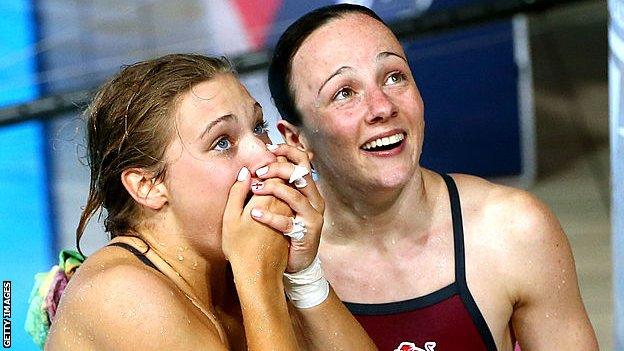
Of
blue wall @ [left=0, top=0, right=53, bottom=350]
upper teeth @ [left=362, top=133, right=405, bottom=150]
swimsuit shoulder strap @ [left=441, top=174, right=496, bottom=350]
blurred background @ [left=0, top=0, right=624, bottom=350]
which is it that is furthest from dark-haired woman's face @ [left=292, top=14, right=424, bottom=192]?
blurred background @ [left=0, top=0, right=624, bottom=350]

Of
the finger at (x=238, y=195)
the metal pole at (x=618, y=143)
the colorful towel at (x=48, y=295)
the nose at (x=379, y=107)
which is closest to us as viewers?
the finger at (x=238, y=195)

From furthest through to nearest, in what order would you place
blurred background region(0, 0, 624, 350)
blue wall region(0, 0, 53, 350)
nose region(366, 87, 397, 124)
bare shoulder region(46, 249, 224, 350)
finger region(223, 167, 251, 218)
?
blurred background region(0, 0, 624, 350) < blue wall region(0, 0, 53, 350) < nose region(366, 87, 397, 124) < finger region(223, 167, 251, 218) < bare shoulder region(46, 249, 224, 350)

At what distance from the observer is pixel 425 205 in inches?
95.6

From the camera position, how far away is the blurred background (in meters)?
4.54

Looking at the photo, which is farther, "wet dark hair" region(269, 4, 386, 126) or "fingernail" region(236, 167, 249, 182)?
"wet dark hair" region(269, 4, 386, 126)

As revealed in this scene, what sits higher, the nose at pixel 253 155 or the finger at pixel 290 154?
the nose at pixel 253 155

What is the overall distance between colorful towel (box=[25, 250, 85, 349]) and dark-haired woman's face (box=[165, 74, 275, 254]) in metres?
0.63

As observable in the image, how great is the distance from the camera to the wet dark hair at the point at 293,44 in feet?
8.03

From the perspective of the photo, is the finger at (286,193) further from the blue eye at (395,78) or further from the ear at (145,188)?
the blue eye at (395,78)

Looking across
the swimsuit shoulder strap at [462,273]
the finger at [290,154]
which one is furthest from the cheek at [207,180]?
the swimsuit shoulder strap at [462,273]

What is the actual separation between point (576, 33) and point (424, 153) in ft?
6.27

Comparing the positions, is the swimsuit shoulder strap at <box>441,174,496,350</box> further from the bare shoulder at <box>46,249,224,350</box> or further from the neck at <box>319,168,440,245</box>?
the bare shoulder at <box>46,249,224,350</box>

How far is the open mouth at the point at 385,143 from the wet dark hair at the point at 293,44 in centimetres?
24

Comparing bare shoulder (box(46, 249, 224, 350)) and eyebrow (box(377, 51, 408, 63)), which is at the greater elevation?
eyebrow (box(377, 51, 408, 63))
